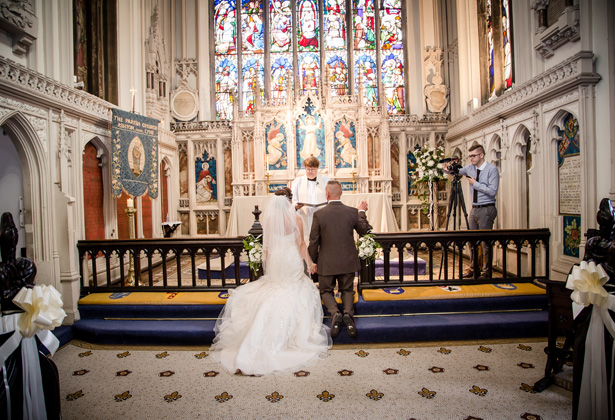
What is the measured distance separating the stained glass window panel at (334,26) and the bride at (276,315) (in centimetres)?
928

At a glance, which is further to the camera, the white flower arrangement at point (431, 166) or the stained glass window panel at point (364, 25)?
the stained glass window panel at point (364, 25)

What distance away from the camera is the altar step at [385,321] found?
384 centimetres

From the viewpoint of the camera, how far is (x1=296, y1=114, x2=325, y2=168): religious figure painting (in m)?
9.73

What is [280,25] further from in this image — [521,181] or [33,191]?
[33,191]

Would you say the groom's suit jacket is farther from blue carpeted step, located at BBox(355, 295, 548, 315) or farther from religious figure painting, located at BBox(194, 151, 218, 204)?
religious figure painting, located at BBox(194, 151, 218, 204)

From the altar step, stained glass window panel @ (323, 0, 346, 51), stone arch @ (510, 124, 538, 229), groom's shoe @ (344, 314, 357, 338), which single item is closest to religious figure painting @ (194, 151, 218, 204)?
stained glass window panel @ (323, 0, 346, 51)

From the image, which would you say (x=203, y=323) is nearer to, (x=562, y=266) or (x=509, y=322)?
(x=509, y=322)

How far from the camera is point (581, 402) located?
2086 millimetres

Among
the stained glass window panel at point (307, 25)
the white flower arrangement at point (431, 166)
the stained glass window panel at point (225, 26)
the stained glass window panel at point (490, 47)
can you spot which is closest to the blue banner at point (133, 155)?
the stained glass window panel at point (225, 26)

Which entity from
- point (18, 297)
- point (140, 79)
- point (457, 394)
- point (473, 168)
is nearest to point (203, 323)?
point (18, 297)

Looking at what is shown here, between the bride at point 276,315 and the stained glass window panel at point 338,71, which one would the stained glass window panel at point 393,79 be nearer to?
the stained glass window panel at point 338,71

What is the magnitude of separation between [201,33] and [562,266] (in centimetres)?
1122

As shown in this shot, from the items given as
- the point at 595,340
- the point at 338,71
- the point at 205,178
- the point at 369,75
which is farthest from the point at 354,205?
the point at 338,71

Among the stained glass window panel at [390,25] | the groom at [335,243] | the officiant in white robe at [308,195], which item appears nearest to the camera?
the groom at [335,243]
